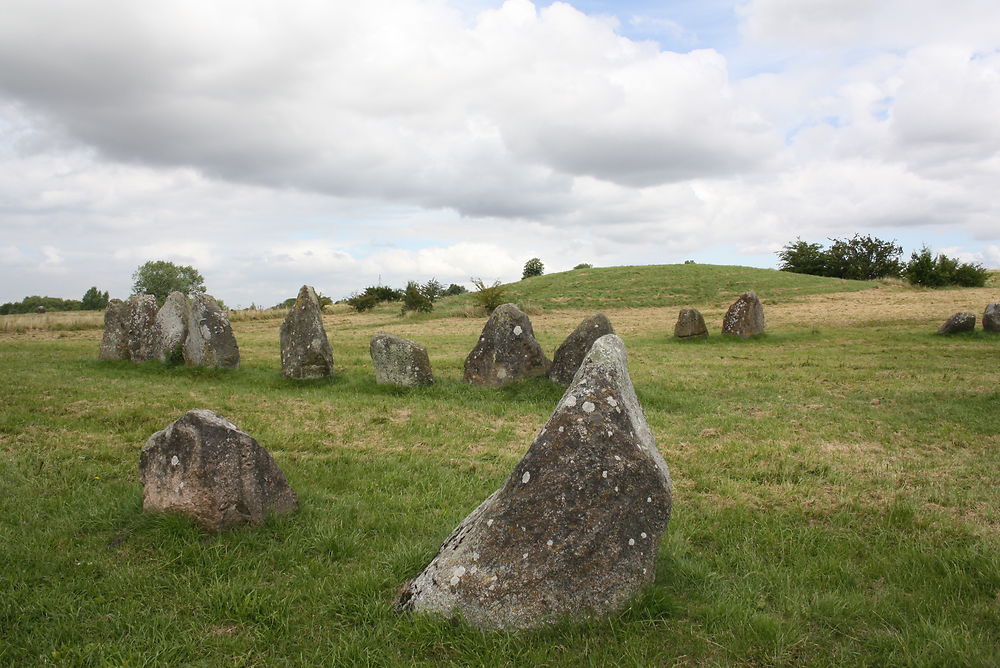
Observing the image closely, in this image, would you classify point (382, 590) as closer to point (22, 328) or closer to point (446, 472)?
point (446, 472)

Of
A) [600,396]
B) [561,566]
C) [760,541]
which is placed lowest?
[760,541]

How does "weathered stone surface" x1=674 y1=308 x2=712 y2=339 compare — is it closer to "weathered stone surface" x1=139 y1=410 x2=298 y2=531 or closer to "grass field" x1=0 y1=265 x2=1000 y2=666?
"grass field" x1=0 y1=265 x2=1000 y2=666

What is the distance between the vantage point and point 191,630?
425 cm

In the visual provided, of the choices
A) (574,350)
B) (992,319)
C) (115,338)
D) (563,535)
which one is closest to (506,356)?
(574,350)

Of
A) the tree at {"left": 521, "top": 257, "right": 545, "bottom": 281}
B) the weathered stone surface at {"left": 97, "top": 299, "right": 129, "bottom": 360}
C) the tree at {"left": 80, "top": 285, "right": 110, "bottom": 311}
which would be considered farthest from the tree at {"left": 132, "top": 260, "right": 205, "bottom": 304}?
the weathered stone surface at {"left": 97, "top": 299, "right": 129, "bottom": 360}

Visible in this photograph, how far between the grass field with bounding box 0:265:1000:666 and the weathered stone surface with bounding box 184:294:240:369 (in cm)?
68

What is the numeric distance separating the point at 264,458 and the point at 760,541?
5.02m

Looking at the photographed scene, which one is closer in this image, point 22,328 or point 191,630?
point 191,630

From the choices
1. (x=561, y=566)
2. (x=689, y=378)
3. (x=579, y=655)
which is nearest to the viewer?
(x=579, y=655)

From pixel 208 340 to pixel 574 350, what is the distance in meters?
9.57

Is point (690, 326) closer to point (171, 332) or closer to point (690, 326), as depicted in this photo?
point (690, 326)

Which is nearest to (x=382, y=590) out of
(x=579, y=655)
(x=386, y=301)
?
(x=579, y=655)

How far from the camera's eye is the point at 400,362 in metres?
13.6

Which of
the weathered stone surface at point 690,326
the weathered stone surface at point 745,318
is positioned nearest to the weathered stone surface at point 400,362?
the weathered stone surface at point 690,326
